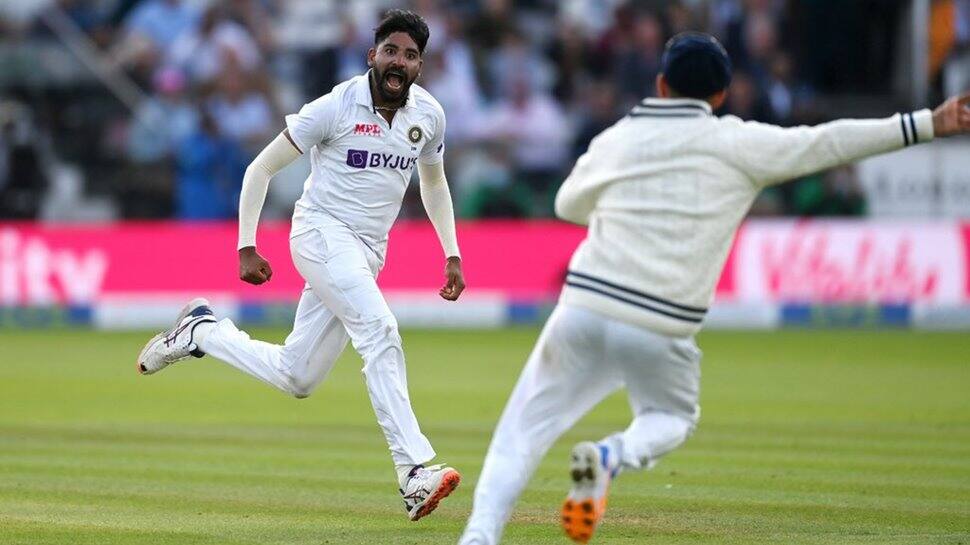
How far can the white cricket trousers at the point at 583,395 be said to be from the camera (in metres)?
5.52

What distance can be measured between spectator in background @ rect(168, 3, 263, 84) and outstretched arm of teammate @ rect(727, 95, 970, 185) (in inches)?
564

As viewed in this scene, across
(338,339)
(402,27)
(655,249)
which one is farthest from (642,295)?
(338,339)

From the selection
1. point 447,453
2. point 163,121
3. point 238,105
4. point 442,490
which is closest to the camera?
point 442,490

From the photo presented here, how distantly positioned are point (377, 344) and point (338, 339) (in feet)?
1.46

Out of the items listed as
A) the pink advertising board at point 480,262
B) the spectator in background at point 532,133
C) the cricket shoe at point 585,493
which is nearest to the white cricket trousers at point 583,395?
the cricket shoe at point 585,493

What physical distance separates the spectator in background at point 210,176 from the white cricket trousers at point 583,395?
13.4 meters

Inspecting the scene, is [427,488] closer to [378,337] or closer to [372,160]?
[378,337]

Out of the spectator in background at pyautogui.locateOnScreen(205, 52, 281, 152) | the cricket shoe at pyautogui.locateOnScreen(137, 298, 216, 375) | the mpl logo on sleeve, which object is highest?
the mpl logo on sleeve

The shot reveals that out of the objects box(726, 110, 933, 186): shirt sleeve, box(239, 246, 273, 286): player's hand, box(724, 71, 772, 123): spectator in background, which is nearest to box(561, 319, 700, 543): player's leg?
box(726, 110, 933, 186): shirt sleeve

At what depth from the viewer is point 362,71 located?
1933 cm

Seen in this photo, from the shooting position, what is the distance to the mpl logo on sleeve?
7.30 meters

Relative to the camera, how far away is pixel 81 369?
1470 cm

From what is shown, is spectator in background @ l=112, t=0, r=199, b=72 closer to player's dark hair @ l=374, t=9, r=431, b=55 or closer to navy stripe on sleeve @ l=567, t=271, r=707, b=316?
player's dark hair @ l=374, t=9, r=431, b=55

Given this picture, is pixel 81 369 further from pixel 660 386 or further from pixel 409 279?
pixel 660 386
